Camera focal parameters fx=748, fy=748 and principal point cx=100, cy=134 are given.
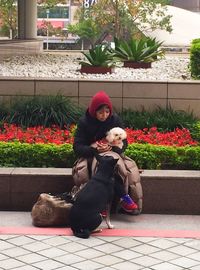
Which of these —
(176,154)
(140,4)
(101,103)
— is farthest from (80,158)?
(140,4)

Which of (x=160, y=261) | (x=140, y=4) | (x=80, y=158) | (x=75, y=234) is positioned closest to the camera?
(x=160, y=261)

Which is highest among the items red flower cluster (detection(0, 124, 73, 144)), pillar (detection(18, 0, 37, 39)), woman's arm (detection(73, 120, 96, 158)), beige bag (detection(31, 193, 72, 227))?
pillar (detection(18, 0, 37, 39))

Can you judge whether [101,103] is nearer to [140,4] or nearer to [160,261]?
[160,261]

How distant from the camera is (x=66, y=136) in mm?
9469

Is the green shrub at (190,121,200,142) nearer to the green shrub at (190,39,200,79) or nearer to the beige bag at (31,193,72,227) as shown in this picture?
the green shrub at (190,39,200,79)

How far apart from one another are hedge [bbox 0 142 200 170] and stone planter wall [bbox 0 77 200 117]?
2.81m

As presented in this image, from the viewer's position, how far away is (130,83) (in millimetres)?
11320

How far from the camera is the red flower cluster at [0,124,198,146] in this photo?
908 centimetres

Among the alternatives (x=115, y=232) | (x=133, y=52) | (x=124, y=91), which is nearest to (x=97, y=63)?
(x=133, y=52)

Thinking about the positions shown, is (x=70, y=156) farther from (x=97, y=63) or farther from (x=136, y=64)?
(x=136, y=64)

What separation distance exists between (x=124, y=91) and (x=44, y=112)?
4.58 ft

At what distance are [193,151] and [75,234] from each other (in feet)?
6.63

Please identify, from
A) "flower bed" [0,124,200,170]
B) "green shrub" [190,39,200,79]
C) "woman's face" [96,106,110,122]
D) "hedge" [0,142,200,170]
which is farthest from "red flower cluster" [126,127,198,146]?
"green shrub" [190,39,200,79]

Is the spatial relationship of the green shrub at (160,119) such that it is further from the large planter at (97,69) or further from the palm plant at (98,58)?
the palm plant at (98,58)
